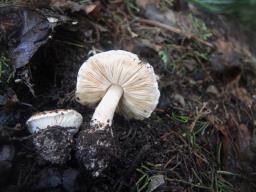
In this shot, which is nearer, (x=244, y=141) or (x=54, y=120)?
(x=54, y=120)

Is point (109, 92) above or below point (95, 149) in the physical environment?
above

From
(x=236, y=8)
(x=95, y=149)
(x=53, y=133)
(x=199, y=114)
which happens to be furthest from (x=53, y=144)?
(x=236, y=8)

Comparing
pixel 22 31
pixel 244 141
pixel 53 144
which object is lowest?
pixel 244 141

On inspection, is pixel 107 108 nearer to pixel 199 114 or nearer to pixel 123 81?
pixel 123 81

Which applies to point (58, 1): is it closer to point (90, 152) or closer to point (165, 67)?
point (165, 67)

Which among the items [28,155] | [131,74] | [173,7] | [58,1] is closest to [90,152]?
[28,155]

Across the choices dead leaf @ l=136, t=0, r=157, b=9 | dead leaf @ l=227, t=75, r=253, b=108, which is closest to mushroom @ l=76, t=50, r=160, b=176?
dead leaf @ l=227, t=75, r=253, b=108

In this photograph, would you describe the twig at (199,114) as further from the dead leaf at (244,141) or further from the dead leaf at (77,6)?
the dead leaf at (77,6)
